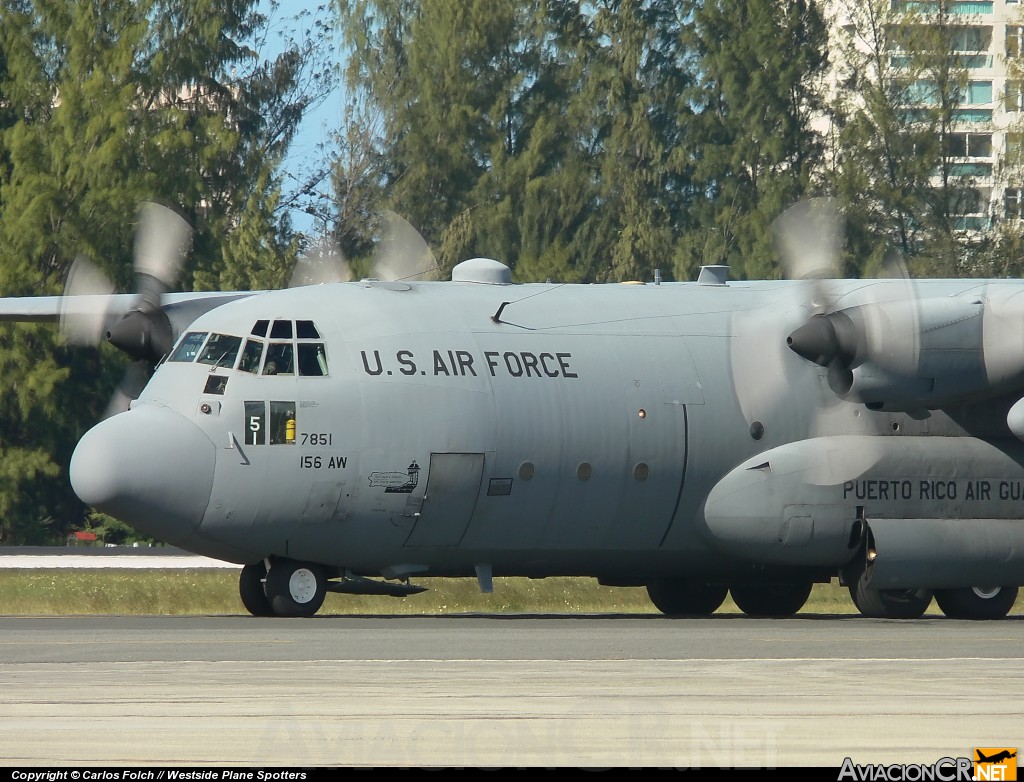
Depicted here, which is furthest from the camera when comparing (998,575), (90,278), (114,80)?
(114,80)

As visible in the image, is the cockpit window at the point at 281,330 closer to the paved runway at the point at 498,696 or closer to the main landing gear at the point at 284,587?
the main landing gear at the point at 284,587

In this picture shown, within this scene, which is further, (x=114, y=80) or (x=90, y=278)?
(x=114, y=80)

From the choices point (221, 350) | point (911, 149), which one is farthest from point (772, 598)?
point (911, 149)

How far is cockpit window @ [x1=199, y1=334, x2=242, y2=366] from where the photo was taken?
2122 cm

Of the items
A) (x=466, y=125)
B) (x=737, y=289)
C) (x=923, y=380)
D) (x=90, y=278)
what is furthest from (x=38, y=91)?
(x=923, y=380)

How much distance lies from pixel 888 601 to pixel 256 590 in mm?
7866

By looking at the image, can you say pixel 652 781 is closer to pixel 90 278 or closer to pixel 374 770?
pixel 374 770

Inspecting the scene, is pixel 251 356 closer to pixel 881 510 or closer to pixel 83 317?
pixel 83 317

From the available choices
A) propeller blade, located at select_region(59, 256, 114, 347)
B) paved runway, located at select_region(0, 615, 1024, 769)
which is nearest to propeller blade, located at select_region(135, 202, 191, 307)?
propeller blade, located at select_region(59, 256, 114, 347)

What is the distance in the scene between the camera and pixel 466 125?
2448 inches

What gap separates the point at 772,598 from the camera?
25734mm

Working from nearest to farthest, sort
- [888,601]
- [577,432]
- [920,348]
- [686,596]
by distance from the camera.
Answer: [920,348] < [577,432] < [888,601] < [686,596]

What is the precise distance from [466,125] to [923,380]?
41.2m

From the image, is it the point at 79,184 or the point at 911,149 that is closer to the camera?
the point at 79,184
